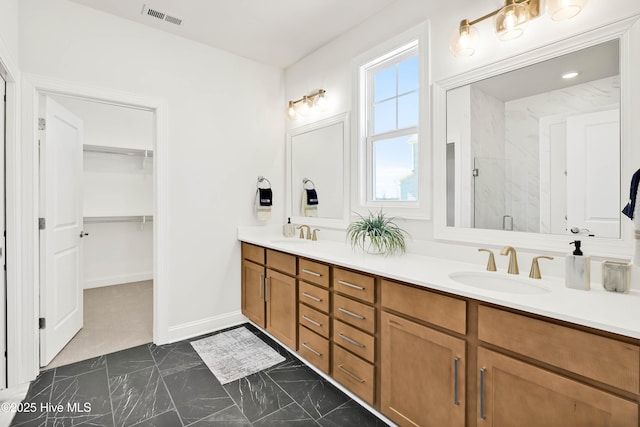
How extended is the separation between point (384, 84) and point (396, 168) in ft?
2.22

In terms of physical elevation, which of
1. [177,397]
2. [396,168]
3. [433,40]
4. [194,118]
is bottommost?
[177,397]

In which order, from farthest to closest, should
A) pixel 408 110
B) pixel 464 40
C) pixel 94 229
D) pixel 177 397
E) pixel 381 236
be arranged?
pixel 94 229 < pixel 408 110 < pixel 381 236 < pixel 177 397 < pixel 464 40

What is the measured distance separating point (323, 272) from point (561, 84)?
161cm

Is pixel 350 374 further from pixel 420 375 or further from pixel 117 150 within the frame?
pixel 117 150

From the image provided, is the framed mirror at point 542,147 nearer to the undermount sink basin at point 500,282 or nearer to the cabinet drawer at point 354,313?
the undermount sink basin at point 500,282

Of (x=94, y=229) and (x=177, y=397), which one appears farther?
(x=94, y=229)

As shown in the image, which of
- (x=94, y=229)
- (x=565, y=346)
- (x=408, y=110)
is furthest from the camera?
(x=94, y=229)

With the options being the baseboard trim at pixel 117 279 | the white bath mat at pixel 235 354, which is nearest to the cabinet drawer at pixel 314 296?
the white bath mat at pixel 235 354

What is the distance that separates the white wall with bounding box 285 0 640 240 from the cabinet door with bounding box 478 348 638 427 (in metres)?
0.99

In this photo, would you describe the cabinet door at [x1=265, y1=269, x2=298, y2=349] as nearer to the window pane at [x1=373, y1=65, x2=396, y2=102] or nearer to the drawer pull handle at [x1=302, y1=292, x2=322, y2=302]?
the drawer pull handle at [x1=302, y1=292, x2=322, y2=302]

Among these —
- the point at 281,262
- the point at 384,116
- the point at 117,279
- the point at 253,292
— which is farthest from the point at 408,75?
the point at 117,279

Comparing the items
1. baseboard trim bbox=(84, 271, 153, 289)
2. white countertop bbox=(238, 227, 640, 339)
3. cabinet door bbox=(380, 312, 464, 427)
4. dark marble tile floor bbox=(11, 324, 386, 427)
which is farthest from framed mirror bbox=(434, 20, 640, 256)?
baseboard trim bbox=(84, 271, 153, 289)

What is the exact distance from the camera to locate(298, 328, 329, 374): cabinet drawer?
2086mm

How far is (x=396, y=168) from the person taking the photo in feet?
7.83
